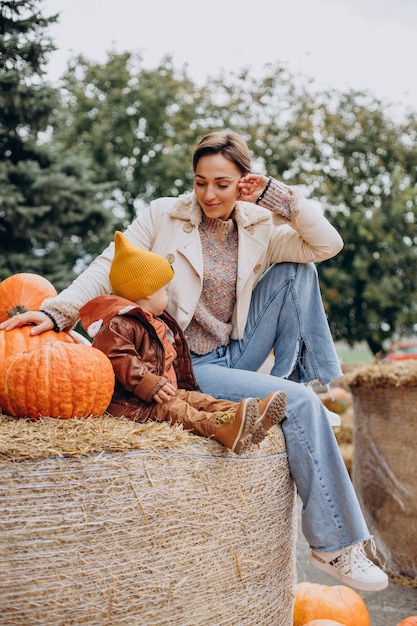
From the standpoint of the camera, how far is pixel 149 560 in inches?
77.9

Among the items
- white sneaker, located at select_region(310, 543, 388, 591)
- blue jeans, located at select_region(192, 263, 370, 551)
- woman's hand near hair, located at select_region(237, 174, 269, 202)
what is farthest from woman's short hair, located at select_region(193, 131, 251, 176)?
white sneaker, located at select_region(310, 543, 388, 591)

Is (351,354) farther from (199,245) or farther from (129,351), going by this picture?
(129,351)

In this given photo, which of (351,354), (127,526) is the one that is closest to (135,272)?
(127,526)

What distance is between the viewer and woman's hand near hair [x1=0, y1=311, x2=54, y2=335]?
2.64 metres

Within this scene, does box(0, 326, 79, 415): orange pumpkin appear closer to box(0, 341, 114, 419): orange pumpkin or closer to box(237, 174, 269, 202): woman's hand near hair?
box(0, 341, 114, 419): orange pumpkin

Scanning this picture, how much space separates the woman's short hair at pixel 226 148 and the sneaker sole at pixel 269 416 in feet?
3.97

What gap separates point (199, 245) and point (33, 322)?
0.84m

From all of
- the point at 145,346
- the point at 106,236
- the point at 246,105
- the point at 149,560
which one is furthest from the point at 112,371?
the point at 246,105

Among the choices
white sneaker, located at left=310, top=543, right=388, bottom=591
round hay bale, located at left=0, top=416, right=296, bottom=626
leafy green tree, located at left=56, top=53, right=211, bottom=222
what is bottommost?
white sneaker, located at left=310, top=543, right=388, bottom=591

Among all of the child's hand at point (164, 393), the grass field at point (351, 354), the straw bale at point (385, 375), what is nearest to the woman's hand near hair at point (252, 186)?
the child's hand at point (164, 393)

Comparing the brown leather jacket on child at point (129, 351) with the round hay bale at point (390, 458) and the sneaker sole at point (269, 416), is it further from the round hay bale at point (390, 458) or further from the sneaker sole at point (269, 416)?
the round hay bale at point (390, 458)

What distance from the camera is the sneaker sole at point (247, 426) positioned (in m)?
2.16

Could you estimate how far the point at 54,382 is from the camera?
7.25ft

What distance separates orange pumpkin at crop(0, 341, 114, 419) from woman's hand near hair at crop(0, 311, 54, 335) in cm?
35
